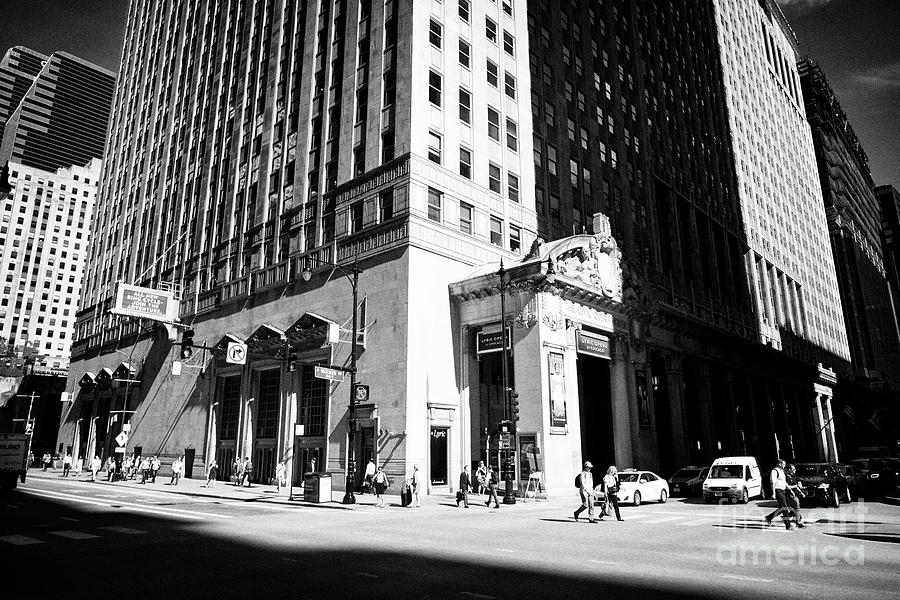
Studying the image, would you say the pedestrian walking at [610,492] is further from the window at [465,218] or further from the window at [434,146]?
the window at [434,146]

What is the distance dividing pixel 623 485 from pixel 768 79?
111 metres

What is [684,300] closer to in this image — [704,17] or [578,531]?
[578,531]

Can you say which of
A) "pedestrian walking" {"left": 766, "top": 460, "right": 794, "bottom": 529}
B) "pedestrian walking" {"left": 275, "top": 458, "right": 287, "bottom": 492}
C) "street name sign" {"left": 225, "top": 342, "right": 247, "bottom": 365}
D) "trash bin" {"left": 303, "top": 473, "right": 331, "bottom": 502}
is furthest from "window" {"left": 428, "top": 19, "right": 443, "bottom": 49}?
"pedestrian walking" {"left": 766, "top": 460, "right": 794, "bottom": 529}

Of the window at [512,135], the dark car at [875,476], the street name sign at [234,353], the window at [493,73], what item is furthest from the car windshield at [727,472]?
the window at [493,73]

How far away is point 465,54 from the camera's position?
137 feet

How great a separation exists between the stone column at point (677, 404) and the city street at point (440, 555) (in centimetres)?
2290

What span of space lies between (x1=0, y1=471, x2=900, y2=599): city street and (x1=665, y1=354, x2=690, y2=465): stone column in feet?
75.1

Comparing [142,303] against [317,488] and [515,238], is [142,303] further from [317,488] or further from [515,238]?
[515,238]

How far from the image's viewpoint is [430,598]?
8.26 meters

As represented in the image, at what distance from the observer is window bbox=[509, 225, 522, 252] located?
136ft

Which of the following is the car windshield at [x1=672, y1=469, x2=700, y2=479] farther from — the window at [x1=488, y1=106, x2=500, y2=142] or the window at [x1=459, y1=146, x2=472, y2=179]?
the window at [x1=488, y1=106, x2=500, y2=142]

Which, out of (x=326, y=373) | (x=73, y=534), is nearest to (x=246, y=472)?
(x=326, y=373)

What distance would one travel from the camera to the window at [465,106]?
40.2 metres

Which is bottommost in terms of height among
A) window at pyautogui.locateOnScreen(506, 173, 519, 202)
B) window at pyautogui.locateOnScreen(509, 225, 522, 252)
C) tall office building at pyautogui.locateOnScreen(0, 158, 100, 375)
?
window at pyautogui.locateOnScreen(509, 225, 522, 252)
